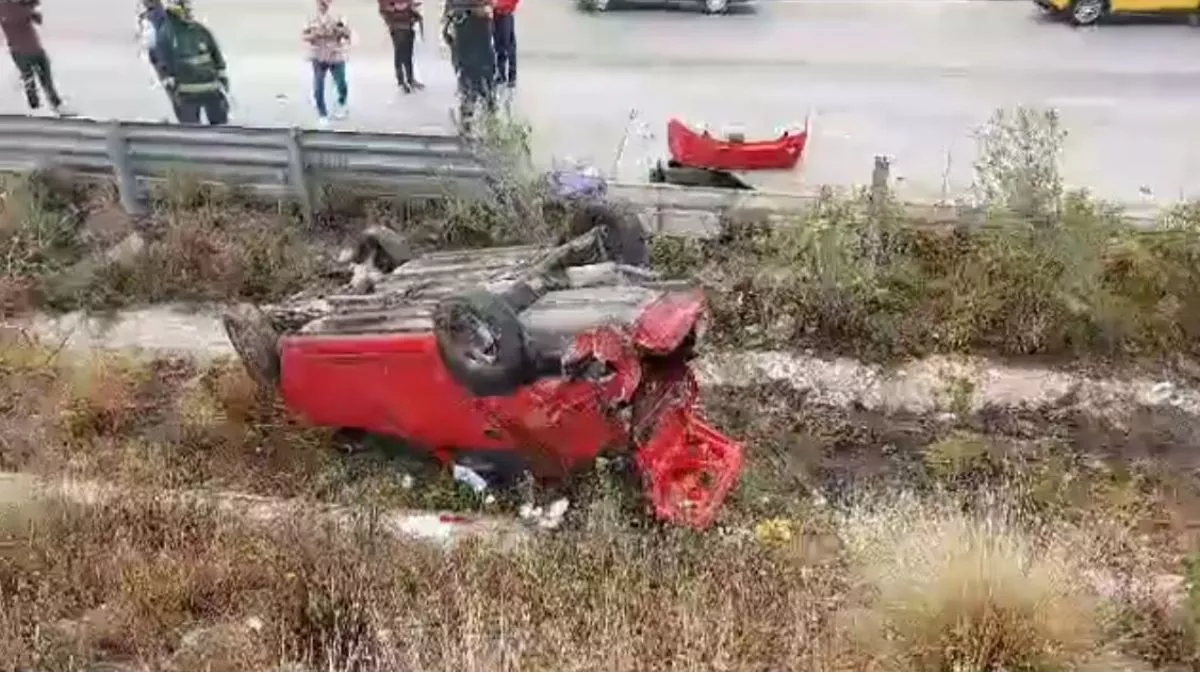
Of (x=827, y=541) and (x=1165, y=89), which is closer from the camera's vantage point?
(x=827, y=541)

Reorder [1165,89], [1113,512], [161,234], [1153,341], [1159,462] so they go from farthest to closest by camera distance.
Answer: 1. [1165,89]
2. [161,234]
3. [1153,341]
4. [1159,462]
5. [1113,512]

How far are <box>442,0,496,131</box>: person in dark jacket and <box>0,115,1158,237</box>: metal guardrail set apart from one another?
7.17ft

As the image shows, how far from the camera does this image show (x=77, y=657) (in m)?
5.79

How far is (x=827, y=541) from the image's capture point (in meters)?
6.88

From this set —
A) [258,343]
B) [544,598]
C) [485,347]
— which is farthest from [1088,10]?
[544,598]

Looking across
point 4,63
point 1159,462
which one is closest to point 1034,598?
point 1159,462

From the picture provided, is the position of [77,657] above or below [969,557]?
below

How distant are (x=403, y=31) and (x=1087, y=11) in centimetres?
679

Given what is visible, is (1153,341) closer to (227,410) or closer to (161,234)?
(227,410)

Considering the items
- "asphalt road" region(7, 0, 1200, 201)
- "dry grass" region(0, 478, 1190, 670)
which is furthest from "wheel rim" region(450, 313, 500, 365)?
"asphalt road" region(7, 0, 1200, 201)

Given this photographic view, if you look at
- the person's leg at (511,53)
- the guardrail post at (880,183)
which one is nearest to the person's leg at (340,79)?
the person's leg at (511,53)

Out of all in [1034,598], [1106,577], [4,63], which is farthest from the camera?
[4,63]

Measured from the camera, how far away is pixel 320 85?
13.0 metres

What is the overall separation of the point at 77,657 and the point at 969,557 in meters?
3.43
